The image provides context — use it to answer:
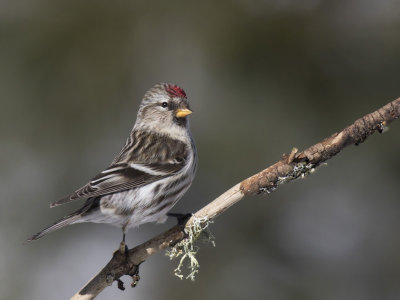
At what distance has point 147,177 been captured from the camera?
133 inches

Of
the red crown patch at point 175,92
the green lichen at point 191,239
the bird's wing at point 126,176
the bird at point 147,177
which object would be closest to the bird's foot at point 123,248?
the bird at point 147,177

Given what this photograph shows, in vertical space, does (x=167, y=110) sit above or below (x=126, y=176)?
above

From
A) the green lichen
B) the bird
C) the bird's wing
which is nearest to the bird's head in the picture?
the bird

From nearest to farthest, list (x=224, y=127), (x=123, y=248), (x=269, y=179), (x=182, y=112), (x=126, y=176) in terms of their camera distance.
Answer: (x=269, y=179) → (x=123, y=248) → (x=126, y=176) → (x=182, y=112) → (x=224, y=127)

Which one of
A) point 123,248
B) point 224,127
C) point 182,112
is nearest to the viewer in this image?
point 123,248

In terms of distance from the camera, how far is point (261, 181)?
269cm

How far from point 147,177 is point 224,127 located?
237cm

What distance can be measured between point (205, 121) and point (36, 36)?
1.85 metres

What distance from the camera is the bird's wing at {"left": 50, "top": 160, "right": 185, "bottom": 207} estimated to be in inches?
123

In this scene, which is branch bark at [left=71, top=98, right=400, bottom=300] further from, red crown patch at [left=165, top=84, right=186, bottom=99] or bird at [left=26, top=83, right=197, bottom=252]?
red crown patch at [left=165, top=84, right=186, bottom=99]

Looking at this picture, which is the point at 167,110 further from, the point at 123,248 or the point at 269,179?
the point at 269,179

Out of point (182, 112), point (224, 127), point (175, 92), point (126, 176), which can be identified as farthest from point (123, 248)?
point (224, 127)

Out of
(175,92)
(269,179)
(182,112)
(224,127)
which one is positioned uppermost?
(224,127)

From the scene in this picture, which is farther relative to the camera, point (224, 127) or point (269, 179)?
point (224, 127)
